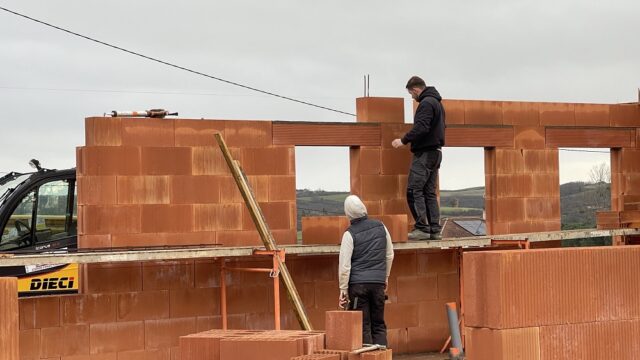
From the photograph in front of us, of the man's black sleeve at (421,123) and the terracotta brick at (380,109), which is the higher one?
the terracotta brick at (380,109)

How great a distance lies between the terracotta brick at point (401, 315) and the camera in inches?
495

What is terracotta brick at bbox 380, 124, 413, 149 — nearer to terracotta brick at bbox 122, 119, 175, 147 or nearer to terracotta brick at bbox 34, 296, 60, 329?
terracotta brick at bbox 122, 119, 175, 147

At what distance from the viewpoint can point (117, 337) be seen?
11.0m

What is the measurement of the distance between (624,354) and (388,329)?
459 cm

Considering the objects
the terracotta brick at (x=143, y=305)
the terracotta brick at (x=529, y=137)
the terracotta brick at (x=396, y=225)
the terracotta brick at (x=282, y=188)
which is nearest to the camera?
the terracotta brick at (x=143, y=305)

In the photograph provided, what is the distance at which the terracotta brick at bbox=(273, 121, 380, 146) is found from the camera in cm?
1198

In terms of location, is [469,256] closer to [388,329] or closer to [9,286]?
[9,286]

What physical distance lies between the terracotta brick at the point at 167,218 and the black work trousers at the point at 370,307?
2217mm

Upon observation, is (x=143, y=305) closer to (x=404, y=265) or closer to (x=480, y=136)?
(x=404, y=265)

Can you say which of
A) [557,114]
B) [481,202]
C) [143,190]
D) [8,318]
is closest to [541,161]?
[557,114]

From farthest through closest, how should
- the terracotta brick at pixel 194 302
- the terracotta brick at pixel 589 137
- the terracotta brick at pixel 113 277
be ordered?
the terracotta brick at pixel 589 137
the terracotta brick at pixel 194 302
the terracotta brick at pixel 113 277

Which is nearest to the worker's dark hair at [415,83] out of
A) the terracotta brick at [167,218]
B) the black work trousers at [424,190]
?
the black work trousers at [424,190]

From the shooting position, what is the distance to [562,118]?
14.0 meters

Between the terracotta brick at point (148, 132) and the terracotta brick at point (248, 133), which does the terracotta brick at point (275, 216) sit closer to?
the terracotta brick at point (248, 133)
